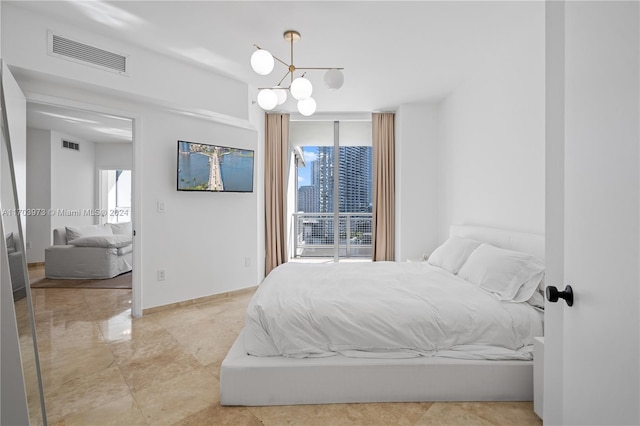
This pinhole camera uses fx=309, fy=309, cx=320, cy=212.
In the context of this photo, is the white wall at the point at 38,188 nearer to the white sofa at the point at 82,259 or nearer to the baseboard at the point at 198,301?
the white sofa at the point at 82,259

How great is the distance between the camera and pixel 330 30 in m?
2.68

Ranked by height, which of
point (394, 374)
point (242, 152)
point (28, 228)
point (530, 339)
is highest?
point (242, 152)

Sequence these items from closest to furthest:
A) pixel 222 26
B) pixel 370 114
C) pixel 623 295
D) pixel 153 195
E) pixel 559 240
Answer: pixel 623 295 < pixel 559 240 < pixel 222 26 < pixel 153 195 < pixel 370 114

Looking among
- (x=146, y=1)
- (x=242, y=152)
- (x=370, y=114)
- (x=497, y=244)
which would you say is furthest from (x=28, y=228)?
(x=497, y=244)

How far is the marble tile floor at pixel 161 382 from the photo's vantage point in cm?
173

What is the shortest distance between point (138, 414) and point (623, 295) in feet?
7.45

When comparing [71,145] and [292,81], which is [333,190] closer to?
[292,81]

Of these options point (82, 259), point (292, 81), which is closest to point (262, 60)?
point (292, 81)

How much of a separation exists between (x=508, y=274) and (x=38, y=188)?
7.77 m

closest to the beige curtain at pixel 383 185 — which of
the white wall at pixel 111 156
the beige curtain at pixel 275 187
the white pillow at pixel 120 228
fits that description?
the beige curtain at pixel 275 187

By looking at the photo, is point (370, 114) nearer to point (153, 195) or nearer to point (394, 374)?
point (153, 195)

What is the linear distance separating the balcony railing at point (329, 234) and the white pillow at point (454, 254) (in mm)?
2368

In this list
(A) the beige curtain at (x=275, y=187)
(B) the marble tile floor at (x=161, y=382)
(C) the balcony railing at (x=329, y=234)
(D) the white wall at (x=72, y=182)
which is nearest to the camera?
→ (B) the marble tile floor at (x=161, y=382)

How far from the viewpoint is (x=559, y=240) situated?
112 cm
